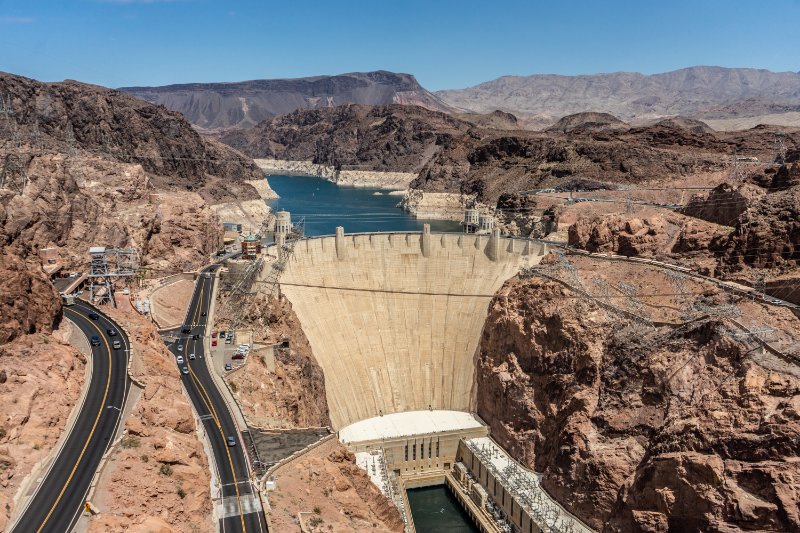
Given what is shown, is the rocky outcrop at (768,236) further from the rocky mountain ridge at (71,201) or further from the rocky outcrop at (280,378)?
the rocky mountain ridge at (71,201)

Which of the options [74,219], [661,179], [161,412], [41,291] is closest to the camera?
[161,412]

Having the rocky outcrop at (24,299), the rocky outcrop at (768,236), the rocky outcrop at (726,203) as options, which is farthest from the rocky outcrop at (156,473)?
the rocky outcrop at (726,203)

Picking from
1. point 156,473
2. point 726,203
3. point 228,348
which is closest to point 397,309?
point 228,348

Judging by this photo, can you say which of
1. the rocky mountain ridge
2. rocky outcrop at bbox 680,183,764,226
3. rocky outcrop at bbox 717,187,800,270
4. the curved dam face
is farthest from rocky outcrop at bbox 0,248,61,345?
rocky outcrop at bbox 680,183,764,226

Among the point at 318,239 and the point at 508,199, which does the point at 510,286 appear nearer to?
the point at 318,239

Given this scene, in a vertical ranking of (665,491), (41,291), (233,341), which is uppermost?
(41,291)

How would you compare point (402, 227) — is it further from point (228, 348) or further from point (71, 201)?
point (228, 348)

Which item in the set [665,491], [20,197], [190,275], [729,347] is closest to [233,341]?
[190,275]
